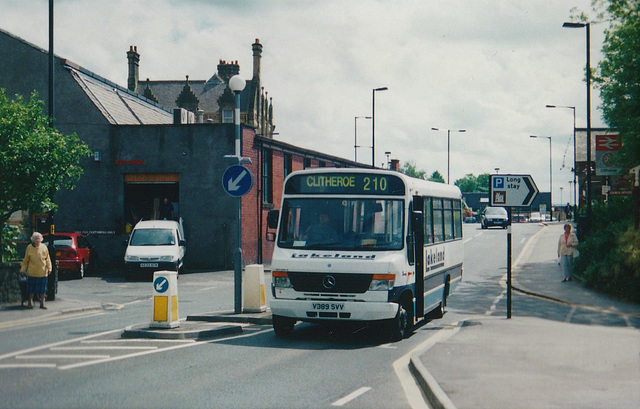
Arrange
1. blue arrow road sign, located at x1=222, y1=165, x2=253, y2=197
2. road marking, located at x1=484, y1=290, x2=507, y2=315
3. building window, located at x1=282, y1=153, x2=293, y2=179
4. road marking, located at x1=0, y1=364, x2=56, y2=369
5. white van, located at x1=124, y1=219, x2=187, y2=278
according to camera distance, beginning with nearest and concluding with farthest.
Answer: road marking, located at x1=0, y1=364, x2=56, y2=369 → blue arrow road sign, located at x1=222, y1=165, x2=253, y2=197 → road marking, located at x1=484, y1=290, x2=507, y2=315 → white van, located at x1=124, y1=219, x2=187, y2=278 → building window, located at x1=282, y1=153, x2=293, y2=179

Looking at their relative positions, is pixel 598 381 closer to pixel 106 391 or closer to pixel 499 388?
pixel 499 388

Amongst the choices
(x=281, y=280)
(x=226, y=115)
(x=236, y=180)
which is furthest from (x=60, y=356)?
(x=226, y=115)

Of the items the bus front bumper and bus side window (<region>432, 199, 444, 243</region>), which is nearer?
the bus front bumper

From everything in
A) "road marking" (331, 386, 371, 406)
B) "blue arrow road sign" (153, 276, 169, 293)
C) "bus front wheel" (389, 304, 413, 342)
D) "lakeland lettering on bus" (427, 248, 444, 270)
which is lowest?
"road marking" (331, 386, 371, 406)

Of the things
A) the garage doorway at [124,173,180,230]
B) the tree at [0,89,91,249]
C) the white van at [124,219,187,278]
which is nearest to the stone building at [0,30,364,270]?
the garage doorway at [124,173,180,230]

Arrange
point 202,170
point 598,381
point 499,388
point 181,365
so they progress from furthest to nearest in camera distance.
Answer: point 202,170, point 181,365, point 598,381, point 499,388

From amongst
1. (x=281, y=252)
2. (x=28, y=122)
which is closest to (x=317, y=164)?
(x=28, y=122)

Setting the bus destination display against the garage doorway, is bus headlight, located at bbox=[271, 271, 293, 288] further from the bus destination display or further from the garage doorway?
the garage doorway

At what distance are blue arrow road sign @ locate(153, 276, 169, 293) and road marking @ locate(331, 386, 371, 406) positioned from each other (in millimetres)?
5412

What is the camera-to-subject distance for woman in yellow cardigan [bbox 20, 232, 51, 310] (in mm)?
17750

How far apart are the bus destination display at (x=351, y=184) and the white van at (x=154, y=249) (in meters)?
15.1

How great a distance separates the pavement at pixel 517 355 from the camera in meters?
7.97

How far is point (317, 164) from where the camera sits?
46344mm

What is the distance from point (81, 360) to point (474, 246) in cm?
3557
